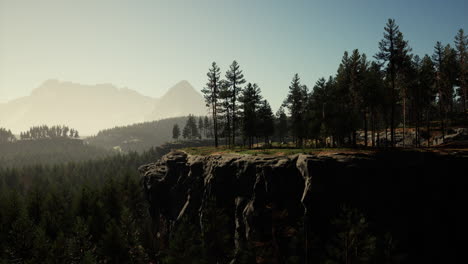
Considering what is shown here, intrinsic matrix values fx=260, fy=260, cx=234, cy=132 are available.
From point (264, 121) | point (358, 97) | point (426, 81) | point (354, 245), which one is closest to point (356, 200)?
point (354, 245)

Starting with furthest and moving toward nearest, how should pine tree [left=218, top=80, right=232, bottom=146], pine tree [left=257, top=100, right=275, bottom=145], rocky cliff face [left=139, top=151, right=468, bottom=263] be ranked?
pine tree [left=257, top=100, right=275, bottom=145], pine tree [left=218, top=80, right=232, bottom=146], rocky cliff face [left=139, top=151, right=468, bottom=263]

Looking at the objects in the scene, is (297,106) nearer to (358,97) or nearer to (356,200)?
(358,97)

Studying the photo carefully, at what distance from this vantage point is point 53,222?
4450cm

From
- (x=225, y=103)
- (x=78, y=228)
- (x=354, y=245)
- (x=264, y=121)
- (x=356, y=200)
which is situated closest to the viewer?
(x=354, y=245)

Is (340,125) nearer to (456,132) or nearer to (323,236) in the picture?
(456,132)

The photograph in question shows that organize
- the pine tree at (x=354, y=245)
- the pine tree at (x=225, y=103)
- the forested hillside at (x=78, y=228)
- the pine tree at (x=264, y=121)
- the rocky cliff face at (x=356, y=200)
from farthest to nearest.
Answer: the pine tree at (x=264, y=121) → the pine tree at (x=225, y=103) → the forested hillside at (x=78, y=228) → the rocky cliff face at (x=356, y=200) → the pine tree at (x=354, y=245)

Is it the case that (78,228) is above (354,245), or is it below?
below

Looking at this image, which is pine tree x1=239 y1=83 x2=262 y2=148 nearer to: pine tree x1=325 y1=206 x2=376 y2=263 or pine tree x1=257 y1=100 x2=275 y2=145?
pine tree x1=257 y1=100 x2=275 y2=145

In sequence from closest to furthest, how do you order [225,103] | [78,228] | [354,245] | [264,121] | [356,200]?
1. [354,245]
2. [356,200]
3. [78,228]
4. [225,103]
5. [264,121]

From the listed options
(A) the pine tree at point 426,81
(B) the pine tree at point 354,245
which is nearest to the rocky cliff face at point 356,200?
(B) the pine tree at point 354,245

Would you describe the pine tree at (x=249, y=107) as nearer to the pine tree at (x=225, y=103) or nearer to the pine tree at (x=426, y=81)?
the pine tree at (x=225, y=103)

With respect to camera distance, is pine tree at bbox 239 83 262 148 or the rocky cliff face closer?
the rocky cliff face

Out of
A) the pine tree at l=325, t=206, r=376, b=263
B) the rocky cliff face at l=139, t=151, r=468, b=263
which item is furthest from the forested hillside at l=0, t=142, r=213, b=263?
the pine tree at l=325, t=206, r=376, b=263

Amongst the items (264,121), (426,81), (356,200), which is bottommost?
(356,200)
